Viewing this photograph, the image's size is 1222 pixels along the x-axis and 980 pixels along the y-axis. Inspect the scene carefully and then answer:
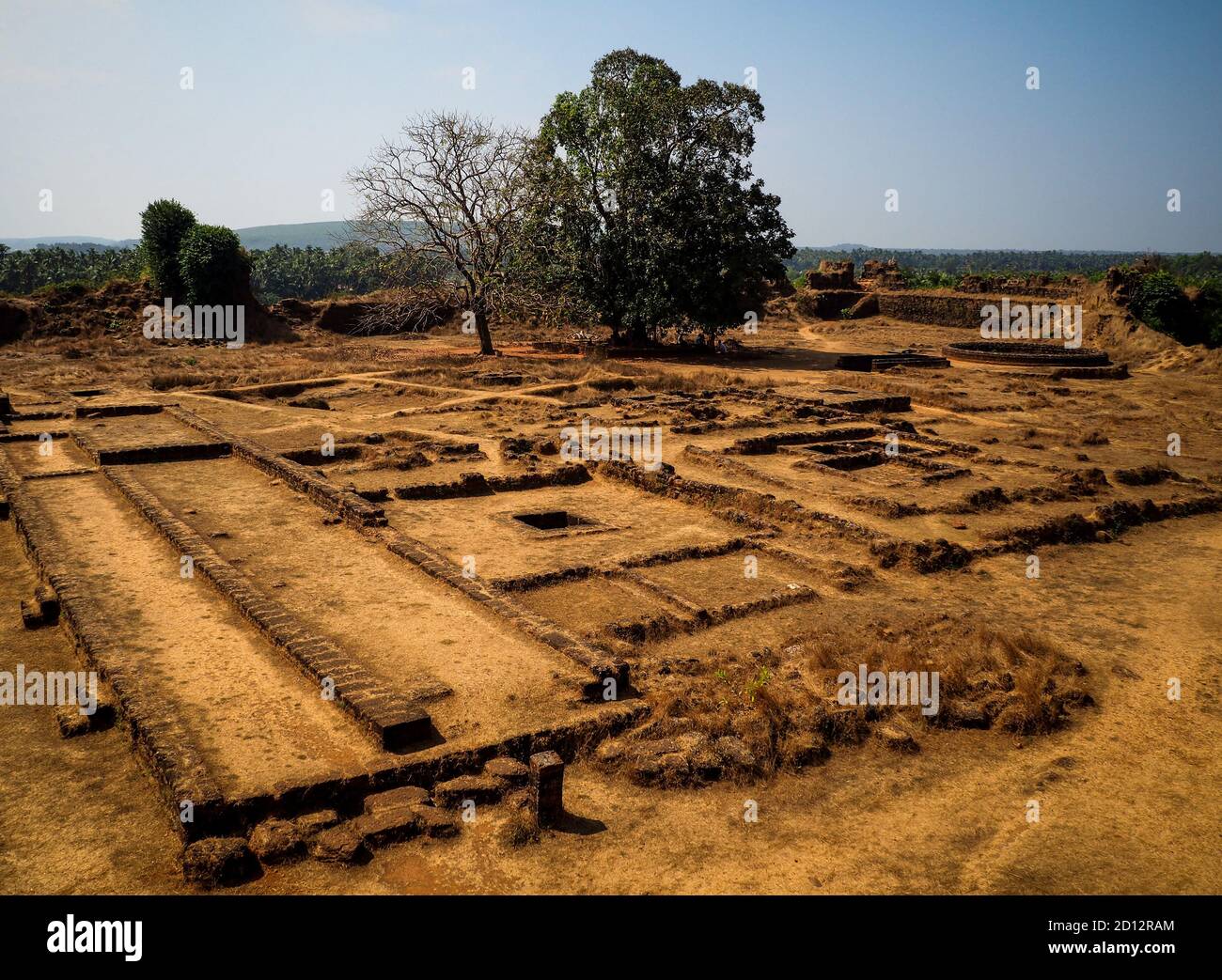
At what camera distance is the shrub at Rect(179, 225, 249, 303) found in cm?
3191

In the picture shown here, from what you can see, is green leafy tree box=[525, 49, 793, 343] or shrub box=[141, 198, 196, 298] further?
shrub box=[141, 198, 196, 298]

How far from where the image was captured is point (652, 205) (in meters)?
27.2

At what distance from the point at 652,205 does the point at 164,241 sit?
18044 millimetres

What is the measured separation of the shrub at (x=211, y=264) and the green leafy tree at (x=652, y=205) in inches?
456

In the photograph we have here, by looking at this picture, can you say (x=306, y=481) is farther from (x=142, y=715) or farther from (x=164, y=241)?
(x=164, y=241)

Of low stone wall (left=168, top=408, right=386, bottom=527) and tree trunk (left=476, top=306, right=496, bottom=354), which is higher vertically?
tree trunk (left=476, top=306, right=496, bottom=354)

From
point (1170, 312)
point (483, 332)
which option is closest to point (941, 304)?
point (1170, 312)

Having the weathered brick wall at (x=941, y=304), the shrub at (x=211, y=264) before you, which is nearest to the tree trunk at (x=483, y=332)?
the shrub at (x=211, y=264)

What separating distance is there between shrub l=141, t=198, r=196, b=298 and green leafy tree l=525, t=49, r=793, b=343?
44.8 feet

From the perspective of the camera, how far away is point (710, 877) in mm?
4785

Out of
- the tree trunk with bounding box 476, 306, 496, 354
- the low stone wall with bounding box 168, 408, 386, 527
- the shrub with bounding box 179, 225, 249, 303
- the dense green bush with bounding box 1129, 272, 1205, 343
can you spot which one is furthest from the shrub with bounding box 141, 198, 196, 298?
the dense green bush with bounding box 1129, 272, 1205, 343

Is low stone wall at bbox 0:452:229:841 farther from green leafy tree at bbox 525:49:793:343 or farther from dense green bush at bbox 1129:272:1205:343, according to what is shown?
dense green bush at bbox 1129:272:1205:343

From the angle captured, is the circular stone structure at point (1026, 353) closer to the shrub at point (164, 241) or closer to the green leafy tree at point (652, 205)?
the green leafy tree at point (652, 205)

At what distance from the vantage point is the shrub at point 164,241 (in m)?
32.7
